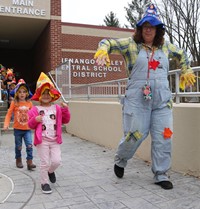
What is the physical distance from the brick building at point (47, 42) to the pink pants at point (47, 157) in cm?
861

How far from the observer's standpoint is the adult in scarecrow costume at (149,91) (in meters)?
3.94

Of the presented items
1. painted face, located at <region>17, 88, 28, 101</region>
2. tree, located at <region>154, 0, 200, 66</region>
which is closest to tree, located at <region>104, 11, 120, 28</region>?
tree, located at <region>154, 0, 200, 66</region>

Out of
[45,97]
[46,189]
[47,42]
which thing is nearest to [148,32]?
[45,97]

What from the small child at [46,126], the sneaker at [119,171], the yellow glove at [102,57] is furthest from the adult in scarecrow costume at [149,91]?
the small child at [46,126]

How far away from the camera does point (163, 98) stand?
3.97m

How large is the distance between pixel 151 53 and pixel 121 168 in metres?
1.56

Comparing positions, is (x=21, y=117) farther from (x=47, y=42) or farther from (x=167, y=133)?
(x=47, y=42)

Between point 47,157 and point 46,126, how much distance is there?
38 centimetres

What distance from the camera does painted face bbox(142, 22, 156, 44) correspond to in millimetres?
3982

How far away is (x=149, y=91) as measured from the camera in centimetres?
390

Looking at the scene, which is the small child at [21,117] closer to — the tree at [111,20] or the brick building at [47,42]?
the brick building at [47,42]

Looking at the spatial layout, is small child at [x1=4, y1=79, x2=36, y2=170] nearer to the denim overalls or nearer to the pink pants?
the pink pants

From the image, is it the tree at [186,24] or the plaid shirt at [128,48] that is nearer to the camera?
the plaid shirt at [128,48]

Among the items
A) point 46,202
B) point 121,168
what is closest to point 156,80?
point 121,168
